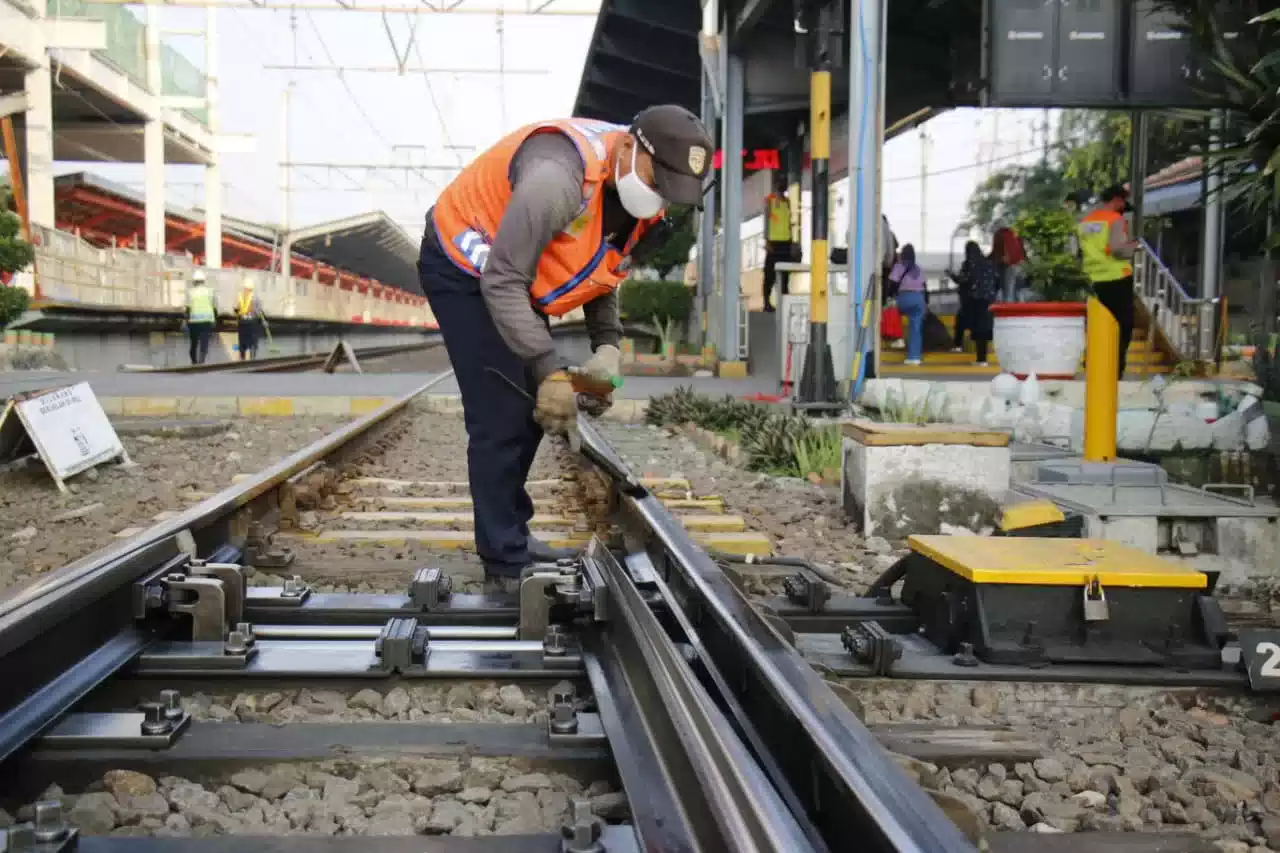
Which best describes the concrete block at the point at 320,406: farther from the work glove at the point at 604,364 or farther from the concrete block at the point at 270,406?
the work glove at the point at 604,364

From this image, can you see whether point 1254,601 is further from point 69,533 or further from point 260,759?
point 69,533

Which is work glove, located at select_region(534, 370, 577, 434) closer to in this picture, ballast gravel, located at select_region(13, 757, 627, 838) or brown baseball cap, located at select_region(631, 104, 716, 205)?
brown baseball cap, located at select_region(631, 104, 716, 205)

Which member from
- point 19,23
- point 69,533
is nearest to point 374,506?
point 69,533

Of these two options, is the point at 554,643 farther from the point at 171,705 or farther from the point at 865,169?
the point at 865,169

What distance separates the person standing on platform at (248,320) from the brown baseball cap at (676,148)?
21.6m

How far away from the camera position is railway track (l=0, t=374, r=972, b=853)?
5.21 ft

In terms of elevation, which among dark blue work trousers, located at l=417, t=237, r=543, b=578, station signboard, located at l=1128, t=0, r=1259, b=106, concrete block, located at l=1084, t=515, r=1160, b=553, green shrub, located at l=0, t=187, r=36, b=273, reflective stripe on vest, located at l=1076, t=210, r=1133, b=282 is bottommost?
concrete block, located at l=1084, t=515, r=1160, b=553

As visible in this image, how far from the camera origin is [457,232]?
316 centimetres

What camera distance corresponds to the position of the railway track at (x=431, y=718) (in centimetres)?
159

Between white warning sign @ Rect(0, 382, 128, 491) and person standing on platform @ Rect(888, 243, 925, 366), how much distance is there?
8835 mm

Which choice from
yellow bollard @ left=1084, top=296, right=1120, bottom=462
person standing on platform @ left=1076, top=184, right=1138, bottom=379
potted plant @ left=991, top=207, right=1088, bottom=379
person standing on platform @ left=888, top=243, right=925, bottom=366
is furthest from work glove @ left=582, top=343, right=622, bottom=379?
person standing on platform @ left=888, top=243, right=925, bottom=366

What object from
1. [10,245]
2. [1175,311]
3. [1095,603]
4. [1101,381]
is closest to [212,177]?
[10,245]

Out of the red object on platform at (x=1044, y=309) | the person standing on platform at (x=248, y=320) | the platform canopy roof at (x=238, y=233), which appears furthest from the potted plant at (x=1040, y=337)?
the platform canopy roof at (x=238, y=233)

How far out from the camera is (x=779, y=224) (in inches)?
626
